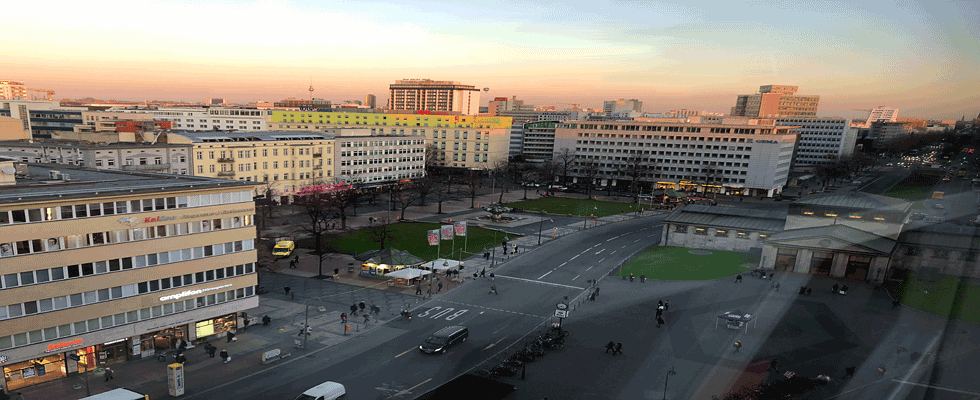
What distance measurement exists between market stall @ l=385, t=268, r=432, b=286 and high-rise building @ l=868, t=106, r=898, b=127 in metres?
27.5

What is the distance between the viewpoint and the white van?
19.1 m

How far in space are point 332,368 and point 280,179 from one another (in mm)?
44350

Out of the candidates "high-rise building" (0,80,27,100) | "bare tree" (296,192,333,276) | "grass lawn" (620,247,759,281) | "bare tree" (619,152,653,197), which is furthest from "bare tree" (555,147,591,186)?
"high-rise building" (0,80,27,100)

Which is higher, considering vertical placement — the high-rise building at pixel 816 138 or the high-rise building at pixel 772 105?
the high-rise building at pixel 772 105

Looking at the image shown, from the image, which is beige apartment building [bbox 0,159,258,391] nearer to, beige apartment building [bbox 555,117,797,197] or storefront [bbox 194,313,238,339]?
storefront [bbox 194,313,238,339]

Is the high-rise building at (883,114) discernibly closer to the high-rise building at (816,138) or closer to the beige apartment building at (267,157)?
the beige apartment building at (267,157)

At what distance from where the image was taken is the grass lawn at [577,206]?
65438 mm

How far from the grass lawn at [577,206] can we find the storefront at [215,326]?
43.8 meters

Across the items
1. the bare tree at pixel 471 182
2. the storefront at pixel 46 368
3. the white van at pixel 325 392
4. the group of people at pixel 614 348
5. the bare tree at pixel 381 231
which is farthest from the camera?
the bare tree at pixel 471 182

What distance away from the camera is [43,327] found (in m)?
20.1

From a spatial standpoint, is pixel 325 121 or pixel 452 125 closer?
pixel 452 125

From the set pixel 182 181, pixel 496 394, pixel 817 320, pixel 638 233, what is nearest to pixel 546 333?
pixel 496 394

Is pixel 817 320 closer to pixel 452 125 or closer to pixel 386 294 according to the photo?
pixel 386 294

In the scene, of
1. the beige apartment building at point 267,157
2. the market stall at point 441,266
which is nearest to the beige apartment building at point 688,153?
the beige apartment building at point 267,157
